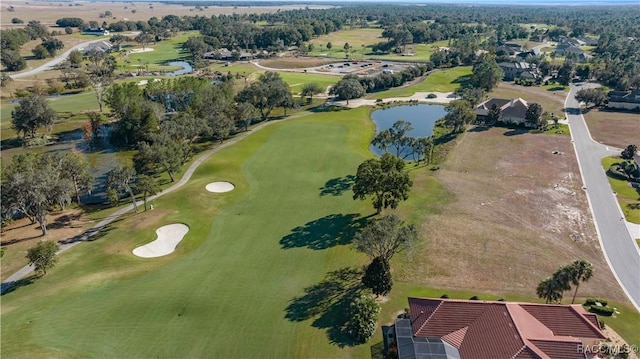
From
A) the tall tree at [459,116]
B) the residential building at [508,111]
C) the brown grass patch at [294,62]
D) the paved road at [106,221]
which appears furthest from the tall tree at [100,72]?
the residential building at [508,111]

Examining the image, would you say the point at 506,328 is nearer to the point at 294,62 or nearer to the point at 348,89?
the point at 348,89

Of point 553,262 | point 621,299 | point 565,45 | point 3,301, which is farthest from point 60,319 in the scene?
point 565,45

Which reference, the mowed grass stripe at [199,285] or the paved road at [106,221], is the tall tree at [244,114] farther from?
the mowed grass stripe at [199,285]

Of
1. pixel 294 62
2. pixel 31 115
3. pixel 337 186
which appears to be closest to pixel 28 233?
pixel 31 115

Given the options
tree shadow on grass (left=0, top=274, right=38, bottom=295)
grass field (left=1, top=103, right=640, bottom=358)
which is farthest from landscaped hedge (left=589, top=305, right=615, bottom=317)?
tree shadow on grass (left=0, top=274, right=38, bottom=295)

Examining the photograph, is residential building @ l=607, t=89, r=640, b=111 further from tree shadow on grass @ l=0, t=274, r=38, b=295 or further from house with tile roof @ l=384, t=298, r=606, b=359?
tree shadow on grass @ l=0, t=274, r=38, b=295
